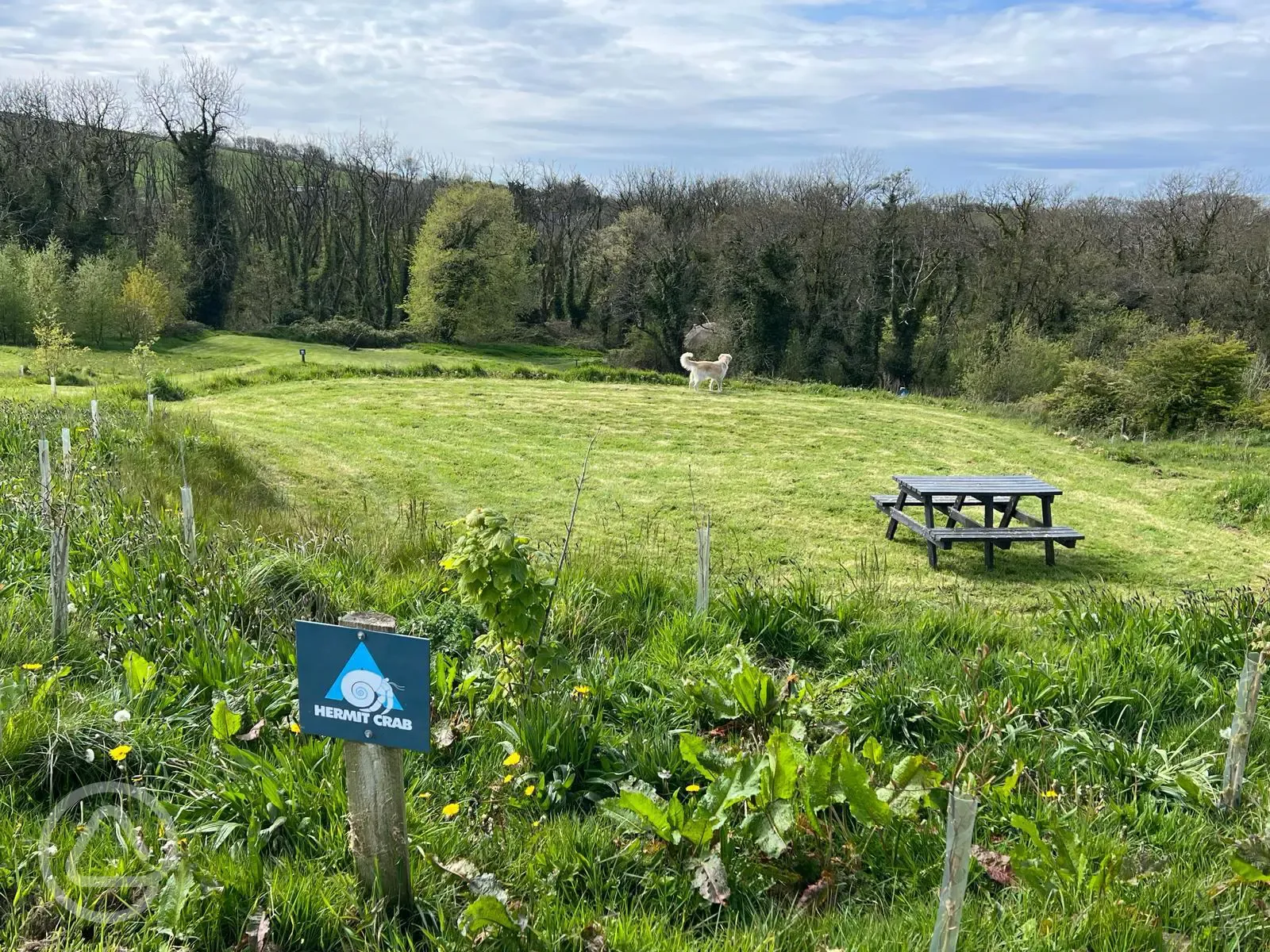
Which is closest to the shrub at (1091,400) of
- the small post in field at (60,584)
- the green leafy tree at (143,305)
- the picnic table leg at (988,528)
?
the picnic table leg at (988,528)

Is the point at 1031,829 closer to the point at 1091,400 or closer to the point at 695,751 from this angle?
the point at 695,751

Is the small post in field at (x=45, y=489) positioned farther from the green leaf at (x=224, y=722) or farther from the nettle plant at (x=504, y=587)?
the nettle plant at (x=504, y=587)

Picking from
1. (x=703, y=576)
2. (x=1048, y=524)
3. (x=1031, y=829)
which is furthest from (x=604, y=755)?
(x=1048, y=524)

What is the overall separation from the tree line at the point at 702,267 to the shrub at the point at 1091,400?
556 cm

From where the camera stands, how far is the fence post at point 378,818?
2406 mm

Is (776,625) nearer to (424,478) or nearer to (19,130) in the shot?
(424,478)

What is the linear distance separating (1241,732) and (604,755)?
2.17 metres

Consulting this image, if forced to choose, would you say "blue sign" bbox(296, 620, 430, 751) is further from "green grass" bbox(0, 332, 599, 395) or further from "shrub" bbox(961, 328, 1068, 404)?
"shrub" bbox(961, 328, 1068, 404)

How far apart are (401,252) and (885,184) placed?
24393mm

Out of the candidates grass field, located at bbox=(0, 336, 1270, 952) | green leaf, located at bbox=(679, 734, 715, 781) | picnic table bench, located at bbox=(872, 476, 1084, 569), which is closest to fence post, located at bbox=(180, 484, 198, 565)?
grass field, located at bbox=(0, 336, 1270, 952)

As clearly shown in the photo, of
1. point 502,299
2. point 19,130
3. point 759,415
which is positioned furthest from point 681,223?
point 19,130

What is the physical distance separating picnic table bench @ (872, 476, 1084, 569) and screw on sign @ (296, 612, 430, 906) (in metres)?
7.50

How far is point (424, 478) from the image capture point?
12.5 metres

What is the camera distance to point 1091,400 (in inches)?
797
